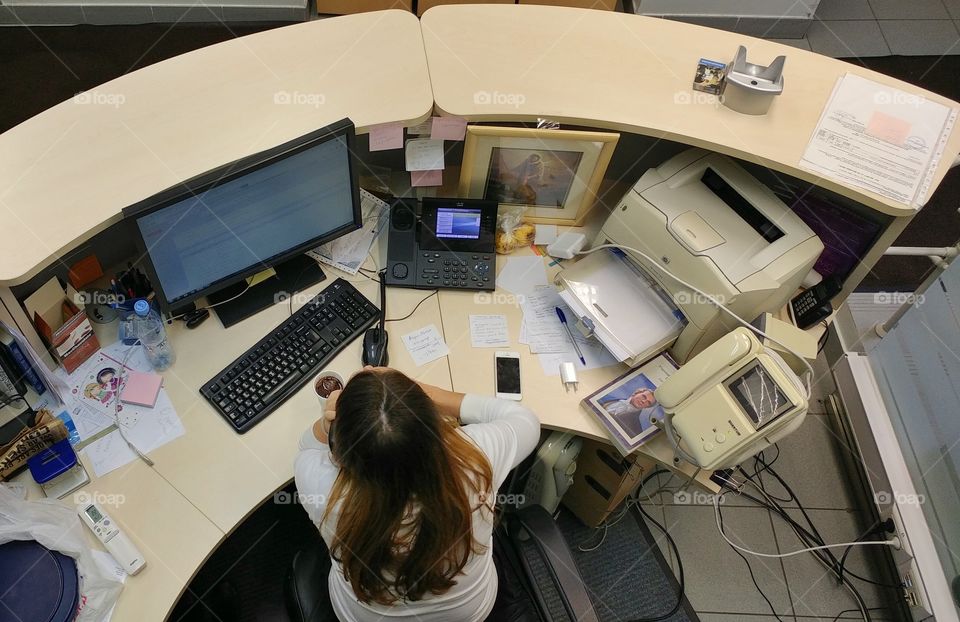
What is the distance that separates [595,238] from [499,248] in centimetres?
28

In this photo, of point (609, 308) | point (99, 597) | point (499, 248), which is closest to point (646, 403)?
point (609, 308)

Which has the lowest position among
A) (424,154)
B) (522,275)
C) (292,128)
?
(522,275)

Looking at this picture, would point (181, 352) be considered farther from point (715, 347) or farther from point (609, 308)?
point (715, 347)

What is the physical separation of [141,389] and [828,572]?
221cm

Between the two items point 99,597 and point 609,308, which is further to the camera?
point 609,308

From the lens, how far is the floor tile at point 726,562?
235 cm

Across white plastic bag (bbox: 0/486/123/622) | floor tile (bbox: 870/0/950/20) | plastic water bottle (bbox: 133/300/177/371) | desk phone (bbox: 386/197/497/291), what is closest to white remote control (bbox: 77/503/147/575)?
white plastic bag (bbox: 0/486/123/622)

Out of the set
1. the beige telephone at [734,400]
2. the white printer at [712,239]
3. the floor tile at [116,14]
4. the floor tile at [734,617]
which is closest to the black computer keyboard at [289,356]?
the white printer at [712,239]

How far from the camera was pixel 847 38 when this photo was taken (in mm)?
3789

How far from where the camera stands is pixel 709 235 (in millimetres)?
1790

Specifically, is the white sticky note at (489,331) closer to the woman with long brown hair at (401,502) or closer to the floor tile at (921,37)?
the woman with long brown hair at (401,502)

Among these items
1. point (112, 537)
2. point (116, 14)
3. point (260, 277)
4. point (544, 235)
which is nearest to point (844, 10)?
point (544, 235)

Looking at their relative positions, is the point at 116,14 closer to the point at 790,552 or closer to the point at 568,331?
the point at 568,331

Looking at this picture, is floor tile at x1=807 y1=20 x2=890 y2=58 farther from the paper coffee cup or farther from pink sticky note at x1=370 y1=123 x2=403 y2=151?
the paper coffee cup
